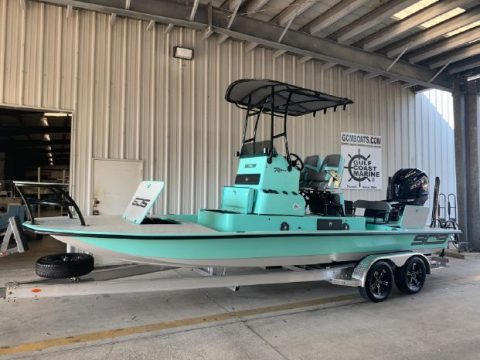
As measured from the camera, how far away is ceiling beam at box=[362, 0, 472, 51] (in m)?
6.05

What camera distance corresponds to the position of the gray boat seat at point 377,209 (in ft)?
17.4

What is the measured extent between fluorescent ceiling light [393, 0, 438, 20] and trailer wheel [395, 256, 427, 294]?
425cm

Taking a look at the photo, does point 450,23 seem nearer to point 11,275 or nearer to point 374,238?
point 374,238

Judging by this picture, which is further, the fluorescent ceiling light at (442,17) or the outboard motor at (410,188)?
the fluorescent ceiling light at (442,17)

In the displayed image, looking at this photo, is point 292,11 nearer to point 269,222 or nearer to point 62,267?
point 269,222

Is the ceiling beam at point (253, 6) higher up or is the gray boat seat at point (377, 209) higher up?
the ceiling beam at point (253, 6)

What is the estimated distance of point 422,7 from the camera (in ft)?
21.1

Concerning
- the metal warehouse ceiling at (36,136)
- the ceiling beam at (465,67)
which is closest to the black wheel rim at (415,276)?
the ceiling beam at (465,67)

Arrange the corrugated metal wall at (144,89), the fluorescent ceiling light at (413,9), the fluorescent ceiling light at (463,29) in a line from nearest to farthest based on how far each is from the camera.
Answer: the corrugated metal wall at (144,89) < the fluorescent ceiling light at (413,9) < the fluorescent ceiling light at (463,29)

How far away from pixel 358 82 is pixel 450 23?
96.8 inches

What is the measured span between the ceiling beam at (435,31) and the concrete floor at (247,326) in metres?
4.71

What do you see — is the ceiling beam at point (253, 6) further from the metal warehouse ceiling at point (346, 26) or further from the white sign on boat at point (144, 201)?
the white sign on boat at point (144, 201)

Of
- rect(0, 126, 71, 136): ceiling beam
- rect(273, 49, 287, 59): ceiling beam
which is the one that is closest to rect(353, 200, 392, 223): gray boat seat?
rect(273, 49, 287, 59): ceiling beam

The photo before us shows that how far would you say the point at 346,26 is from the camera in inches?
283
